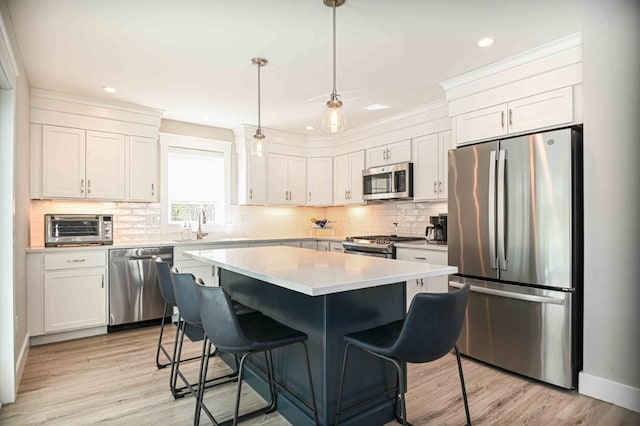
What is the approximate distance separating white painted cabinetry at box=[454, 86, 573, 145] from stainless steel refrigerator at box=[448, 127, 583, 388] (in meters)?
0.16

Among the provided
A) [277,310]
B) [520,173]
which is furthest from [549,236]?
[277,310]

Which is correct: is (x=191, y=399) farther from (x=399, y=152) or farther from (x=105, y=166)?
(x=399, y=152)

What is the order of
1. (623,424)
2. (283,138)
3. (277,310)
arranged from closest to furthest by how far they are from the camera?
(623,424)
(277,310)
(283,138)

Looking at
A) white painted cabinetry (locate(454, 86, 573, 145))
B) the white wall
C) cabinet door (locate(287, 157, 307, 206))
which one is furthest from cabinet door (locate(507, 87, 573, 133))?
cabinet door (locate(287, 157, 307, 206))

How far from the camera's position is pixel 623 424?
213cm

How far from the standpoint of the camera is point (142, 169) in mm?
4320

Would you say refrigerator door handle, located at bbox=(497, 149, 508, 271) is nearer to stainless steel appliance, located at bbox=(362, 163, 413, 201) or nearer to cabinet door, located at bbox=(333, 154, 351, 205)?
stainless steel appliance, located at bbox=(362, 163, 413, 201)

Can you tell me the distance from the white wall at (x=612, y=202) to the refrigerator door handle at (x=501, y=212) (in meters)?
0.52

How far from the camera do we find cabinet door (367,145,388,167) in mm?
4707

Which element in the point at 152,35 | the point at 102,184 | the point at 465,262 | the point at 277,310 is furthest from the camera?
the point at 102,184

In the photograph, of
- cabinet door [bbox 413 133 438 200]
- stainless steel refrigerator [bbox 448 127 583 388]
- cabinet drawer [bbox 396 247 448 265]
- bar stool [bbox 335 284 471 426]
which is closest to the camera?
bar stool [bbox 335 284 471 426]

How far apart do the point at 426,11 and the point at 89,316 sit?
13.3 ft

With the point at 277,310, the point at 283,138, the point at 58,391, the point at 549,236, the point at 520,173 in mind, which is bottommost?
the point at 58,391

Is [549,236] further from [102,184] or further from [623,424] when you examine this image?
[102,184]
